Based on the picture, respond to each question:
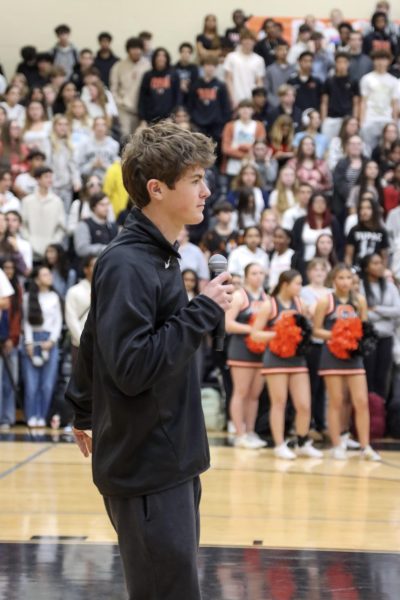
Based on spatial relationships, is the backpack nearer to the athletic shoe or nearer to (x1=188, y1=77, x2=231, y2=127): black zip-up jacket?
the athletic shoe

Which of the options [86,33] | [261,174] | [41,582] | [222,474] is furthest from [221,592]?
[86,33]

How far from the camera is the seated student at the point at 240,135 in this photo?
564 inches

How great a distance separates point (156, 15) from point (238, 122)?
5.26 meters

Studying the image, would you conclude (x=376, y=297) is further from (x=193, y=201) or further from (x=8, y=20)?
(x=8, y=20)

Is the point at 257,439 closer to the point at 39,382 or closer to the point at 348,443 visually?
the point at 348,443

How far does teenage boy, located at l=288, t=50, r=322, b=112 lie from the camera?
15.4 metres

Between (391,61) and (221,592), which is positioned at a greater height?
(391,61)

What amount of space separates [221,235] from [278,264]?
89cm

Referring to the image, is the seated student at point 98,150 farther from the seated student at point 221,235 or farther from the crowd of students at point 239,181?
the seated student at point 221,235

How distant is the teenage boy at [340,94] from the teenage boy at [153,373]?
1253 centimetres

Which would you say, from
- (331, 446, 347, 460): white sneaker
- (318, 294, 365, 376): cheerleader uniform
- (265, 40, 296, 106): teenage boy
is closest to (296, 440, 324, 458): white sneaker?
(331, 446, 347, 460): white sneaker

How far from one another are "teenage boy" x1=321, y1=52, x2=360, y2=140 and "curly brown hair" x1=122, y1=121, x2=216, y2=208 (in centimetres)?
1250

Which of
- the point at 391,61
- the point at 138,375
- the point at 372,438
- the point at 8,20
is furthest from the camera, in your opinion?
the point at 8,20

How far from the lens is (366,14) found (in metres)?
18.8
